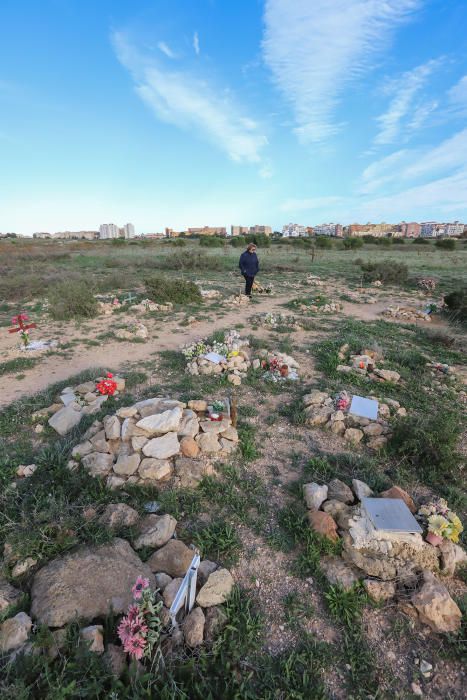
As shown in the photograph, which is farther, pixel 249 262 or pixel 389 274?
pixel 389 274

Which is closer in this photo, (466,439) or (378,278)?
(466,439)

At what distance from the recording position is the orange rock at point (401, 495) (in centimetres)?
292

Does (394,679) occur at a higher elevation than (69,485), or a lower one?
lower

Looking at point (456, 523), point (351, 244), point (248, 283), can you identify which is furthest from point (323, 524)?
point (351, 244)

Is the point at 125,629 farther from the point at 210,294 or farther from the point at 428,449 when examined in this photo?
the point at 210,294

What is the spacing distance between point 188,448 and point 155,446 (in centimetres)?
36

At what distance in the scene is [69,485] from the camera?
3041 mm

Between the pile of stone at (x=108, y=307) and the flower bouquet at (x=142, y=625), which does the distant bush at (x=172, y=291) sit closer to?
the pile of stone at (x=108, y=307)

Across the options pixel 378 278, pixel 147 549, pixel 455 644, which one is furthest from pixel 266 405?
pixel 378 278

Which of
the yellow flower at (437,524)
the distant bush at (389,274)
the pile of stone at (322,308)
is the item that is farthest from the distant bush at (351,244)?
the yellow flower at (437,524)

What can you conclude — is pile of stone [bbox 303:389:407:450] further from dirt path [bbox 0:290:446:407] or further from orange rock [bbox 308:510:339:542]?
dirt path [bbox 0:290:446:407]

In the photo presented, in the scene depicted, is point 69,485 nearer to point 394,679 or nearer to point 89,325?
point 394,679

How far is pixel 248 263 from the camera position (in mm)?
10531

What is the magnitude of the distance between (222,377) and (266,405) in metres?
1.08
